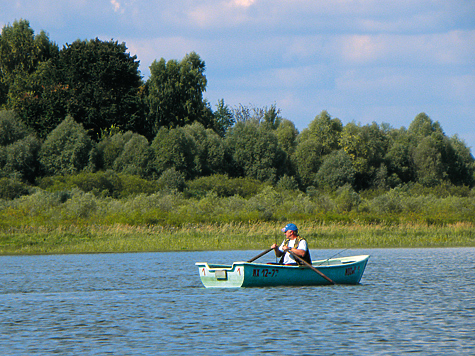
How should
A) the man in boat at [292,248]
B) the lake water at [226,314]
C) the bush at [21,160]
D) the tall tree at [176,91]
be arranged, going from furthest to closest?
the tall tree at [176,91] → the bush at [21,160] → the man in boat at [292,248] → the lake water at [226,314]

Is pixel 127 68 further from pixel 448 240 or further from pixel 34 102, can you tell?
pixel 448 240

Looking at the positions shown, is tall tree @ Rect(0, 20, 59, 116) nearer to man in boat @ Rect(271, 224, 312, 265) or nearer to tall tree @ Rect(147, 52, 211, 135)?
tall tree @ Rect(147, 52, 211, 135)

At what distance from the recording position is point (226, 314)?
1891 cm

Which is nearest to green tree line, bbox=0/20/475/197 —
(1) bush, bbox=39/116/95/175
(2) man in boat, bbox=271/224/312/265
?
(1) bush, bbox=39/116/95/175

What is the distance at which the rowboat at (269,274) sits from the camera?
2308cm

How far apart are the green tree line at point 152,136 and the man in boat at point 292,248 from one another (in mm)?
43285

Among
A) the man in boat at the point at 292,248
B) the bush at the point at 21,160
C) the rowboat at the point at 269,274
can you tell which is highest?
the bush at the point at 21,160

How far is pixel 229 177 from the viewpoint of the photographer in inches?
3049

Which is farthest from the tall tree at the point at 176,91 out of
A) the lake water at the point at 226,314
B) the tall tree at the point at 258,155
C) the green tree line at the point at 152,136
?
the lake water at the point at 226,314

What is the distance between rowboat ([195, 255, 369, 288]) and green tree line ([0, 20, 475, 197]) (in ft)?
143

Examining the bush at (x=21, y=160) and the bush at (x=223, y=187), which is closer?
the bush at (x=21, y=160)

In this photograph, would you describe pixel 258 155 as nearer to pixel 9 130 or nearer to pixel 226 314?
pixel 9 130

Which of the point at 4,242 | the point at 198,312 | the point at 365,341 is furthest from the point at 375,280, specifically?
the point at 4,242

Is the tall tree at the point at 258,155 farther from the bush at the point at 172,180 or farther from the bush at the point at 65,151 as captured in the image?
the bush at the point at 65,151
